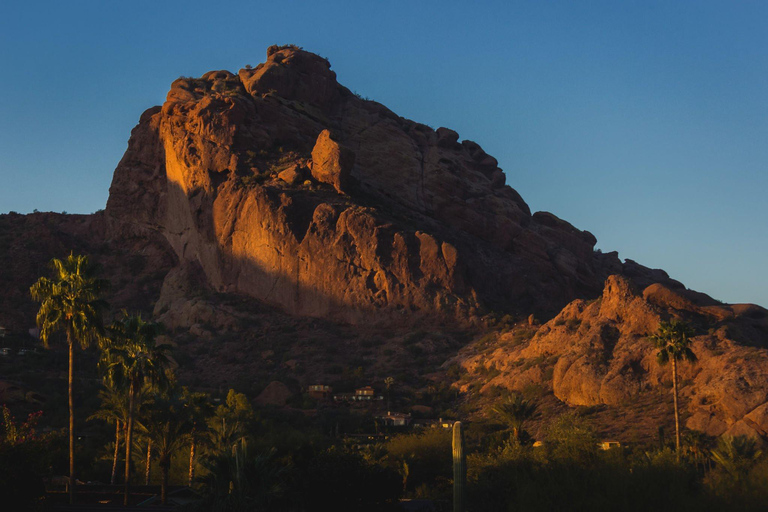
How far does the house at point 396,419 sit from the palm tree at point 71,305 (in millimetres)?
34178

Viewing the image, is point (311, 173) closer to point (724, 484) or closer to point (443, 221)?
point (443, 221)

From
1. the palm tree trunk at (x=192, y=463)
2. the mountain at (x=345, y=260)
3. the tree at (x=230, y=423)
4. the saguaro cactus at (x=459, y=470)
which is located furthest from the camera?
the mountain at (x=345, y=260)

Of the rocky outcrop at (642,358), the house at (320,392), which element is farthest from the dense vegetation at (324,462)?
the house at (320,392)

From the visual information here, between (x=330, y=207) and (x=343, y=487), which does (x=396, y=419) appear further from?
(x=343, y=487)

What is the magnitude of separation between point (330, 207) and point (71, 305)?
56.5 metres

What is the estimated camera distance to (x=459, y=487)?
25.3 meters

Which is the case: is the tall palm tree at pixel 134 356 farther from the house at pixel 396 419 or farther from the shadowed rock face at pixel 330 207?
the shadowed rock face at pixel 330 207

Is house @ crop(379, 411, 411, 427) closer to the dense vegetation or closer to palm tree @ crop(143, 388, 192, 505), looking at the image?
the dense vegetation

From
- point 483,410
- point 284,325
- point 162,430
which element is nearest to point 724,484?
point 162,430

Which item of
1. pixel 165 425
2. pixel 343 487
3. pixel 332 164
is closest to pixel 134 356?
pixel 165 425

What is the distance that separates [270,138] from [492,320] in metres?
35.1

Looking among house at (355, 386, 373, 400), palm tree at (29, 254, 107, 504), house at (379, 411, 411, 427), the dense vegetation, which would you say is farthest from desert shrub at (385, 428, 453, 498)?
house at (355, 386, 373, 400)

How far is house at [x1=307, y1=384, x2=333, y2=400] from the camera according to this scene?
73625mm

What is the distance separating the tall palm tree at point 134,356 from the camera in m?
36.1
